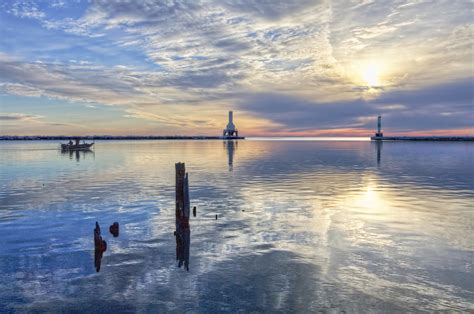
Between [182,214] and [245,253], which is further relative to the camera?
[182,214]

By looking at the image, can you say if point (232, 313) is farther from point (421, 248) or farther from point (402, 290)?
point (421, 248)

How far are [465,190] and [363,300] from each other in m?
25.6

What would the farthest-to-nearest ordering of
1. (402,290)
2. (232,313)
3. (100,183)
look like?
(100,183)
(402,290)
(232,313)

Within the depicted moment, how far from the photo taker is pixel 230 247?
48.2 feet

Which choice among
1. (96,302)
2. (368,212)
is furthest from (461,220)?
(96,302)

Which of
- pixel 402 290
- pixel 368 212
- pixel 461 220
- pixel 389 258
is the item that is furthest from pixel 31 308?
pixel 461 220

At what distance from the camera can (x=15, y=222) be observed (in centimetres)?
1894

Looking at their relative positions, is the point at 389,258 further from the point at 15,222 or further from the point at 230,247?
the point at 15,222

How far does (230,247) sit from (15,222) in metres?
12.1

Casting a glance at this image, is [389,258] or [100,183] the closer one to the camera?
[389,258]

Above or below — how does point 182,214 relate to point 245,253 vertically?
above

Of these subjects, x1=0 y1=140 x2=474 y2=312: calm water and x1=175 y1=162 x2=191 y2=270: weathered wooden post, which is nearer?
x1=0 y1=140 x2=474 y2=312: calm water

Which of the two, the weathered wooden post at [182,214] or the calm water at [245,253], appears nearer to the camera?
the calm water at [245,253]

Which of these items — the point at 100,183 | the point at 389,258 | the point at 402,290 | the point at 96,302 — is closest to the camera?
the point at 96,302
